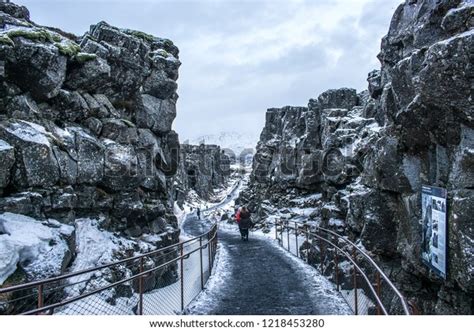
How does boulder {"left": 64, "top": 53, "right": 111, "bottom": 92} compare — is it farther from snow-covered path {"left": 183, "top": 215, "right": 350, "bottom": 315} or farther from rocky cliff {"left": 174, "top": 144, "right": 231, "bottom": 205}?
rocky cliff {"left": 174, "top": 144, "right": 231, "bottom": 205}

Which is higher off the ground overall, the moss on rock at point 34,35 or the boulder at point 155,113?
the moss on rock at point 34,35

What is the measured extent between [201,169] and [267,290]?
71.5 m

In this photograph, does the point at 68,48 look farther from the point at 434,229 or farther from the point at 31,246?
the point at 434,229

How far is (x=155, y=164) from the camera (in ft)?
71.4

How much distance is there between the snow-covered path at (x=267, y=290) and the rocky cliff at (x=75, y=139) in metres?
5.58

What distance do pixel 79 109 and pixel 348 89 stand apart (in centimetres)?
2716

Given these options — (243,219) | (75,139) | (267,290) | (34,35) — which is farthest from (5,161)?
(243,219)

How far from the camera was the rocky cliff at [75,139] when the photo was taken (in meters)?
12.2

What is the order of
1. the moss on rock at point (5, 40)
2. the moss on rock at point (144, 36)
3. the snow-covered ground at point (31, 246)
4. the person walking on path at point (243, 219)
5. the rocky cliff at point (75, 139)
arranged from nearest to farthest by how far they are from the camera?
1. the snow-covered ground at point (31, 246)
2. the rocky cliff at point (75, 139)
3. the moss on rock at point (5, 40)
4. the person walking on path at point (243, 219)
5. the moss on rock at point (144, 36)

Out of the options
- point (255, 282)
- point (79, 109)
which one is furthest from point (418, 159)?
point (79, 109)

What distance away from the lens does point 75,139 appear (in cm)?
1517

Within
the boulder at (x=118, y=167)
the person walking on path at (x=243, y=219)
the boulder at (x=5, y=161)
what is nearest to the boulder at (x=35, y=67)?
the boulder at (x=118, y=167)

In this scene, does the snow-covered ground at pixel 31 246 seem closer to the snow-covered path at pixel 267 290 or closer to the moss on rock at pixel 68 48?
the snow-covered path at pixel 267 290

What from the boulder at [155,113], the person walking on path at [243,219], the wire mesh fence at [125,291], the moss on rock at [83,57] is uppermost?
the moss on rock at [83,57]
